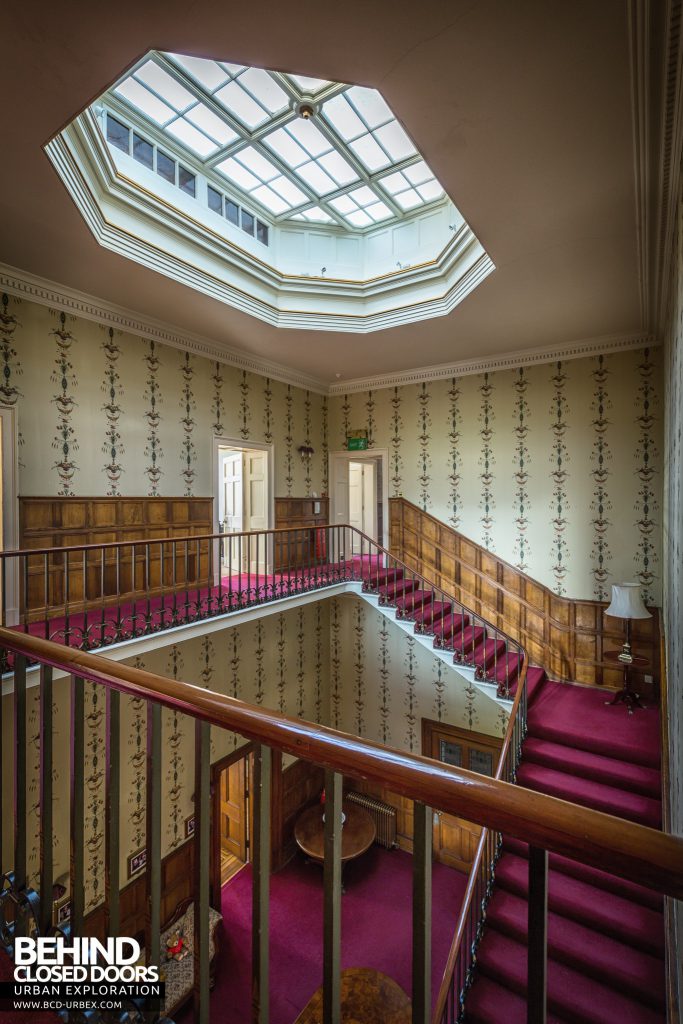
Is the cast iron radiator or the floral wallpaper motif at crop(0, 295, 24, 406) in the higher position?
the floral wallpaper motif at crop(0, 295, 24, 406)

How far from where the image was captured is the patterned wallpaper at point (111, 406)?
4.30 metres

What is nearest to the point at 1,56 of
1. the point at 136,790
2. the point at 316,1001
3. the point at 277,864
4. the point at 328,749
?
the point at 328,749

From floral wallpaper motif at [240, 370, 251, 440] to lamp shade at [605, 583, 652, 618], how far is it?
5.10 m

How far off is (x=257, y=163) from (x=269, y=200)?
1.97ft

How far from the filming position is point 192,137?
413cm

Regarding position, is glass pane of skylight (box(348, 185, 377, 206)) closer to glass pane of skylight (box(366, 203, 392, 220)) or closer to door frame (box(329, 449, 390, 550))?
glass pane of skylight (box(366, 203, 392, 220))

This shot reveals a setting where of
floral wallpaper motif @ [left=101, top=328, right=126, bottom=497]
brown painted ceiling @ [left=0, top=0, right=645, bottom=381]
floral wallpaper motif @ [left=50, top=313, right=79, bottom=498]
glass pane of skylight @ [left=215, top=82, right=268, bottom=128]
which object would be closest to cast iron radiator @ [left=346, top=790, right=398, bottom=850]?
floral wallpaper motif @ [left=101, top=328, right=126, bottom=497]

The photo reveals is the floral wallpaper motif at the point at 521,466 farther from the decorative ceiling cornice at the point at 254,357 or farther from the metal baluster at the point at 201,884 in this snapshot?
the metal baluster at the point at 201,884

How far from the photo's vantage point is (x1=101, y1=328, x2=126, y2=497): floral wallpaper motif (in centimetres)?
492

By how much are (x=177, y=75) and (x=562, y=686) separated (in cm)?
724

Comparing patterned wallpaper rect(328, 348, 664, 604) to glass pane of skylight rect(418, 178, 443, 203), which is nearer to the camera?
glass pane of skylight rect(418, 178, 443, 203)

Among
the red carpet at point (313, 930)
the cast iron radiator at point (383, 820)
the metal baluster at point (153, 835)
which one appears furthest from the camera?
the cast iron radiator at point (383, 820)

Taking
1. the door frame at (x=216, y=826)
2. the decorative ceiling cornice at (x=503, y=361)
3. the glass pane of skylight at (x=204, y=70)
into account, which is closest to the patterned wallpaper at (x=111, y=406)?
the decorative ceiling cornice at (x=503, y=361)

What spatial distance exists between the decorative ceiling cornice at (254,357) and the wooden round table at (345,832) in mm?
6174
